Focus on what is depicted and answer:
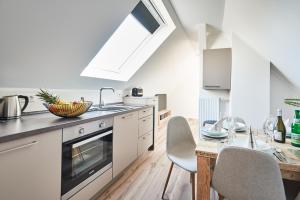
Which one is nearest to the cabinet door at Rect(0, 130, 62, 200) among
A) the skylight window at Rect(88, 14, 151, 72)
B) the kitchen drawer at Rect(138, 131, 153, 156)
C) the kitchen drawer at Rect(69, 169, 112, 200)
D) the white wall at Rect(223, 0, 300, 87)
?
the kitchen drawer at Rect(69, 169, 112, 200)

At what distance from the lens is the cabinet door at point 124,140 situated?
6.77 ft

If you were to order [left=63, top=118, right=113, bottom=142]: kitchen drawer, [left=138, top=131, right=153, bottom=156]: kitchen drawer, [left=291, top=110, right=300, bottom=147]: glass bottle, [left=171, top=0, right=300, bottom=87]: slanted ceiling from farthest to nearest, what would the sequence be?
[left=138, top=131, right=153, bottom=156]: kitchen drawer → [left=171, top=0, right=300, bottom=87]: slanted ceiling → [left=63, top=118, right=113, bottom=142]: kitchen drawer → [left=291, top=110, right=300, bottom=147]: glass bottle

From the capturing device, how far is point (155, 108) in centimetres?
333

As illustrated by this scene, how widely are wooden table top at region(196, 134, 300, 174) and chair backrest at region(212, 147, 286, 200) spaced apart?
0.42 feet

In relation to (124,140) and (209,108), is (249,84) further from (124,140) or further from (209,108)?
(124,140)

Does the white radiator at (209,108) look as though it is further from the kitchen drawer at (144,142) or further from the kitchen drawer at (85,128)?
the kitchen drawer at (85,128)

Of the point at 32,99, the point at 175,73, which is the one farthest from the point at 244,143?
the point at 175,73

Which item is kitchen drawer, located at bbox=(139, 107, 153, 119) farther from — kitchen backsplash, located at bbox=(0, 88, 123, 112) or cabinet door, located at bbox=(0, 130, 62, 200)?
cabinet door, located at bbox=(0, 130, 62, 200)

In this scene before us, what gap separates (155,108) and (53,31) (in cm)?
217

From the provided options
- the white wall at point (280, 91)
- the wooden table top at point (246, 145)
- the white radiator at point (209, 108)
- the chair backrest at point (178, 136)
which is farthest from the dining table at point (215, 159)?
the white radiator at point (209, 108)

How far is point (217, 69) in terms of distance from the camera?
349 cm

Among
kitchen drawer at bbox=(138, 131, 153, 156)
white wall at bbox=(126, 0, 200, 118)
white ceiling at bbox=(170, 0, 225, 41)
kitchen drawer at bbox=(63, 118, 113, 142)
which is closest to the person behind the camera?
kitchen drawer at bbox=(63, 118, 113, 142)

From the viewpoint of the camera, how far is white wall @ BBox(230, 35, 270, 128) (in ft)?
9.73

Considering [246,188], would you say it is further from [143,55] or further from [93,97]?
[143,55]
